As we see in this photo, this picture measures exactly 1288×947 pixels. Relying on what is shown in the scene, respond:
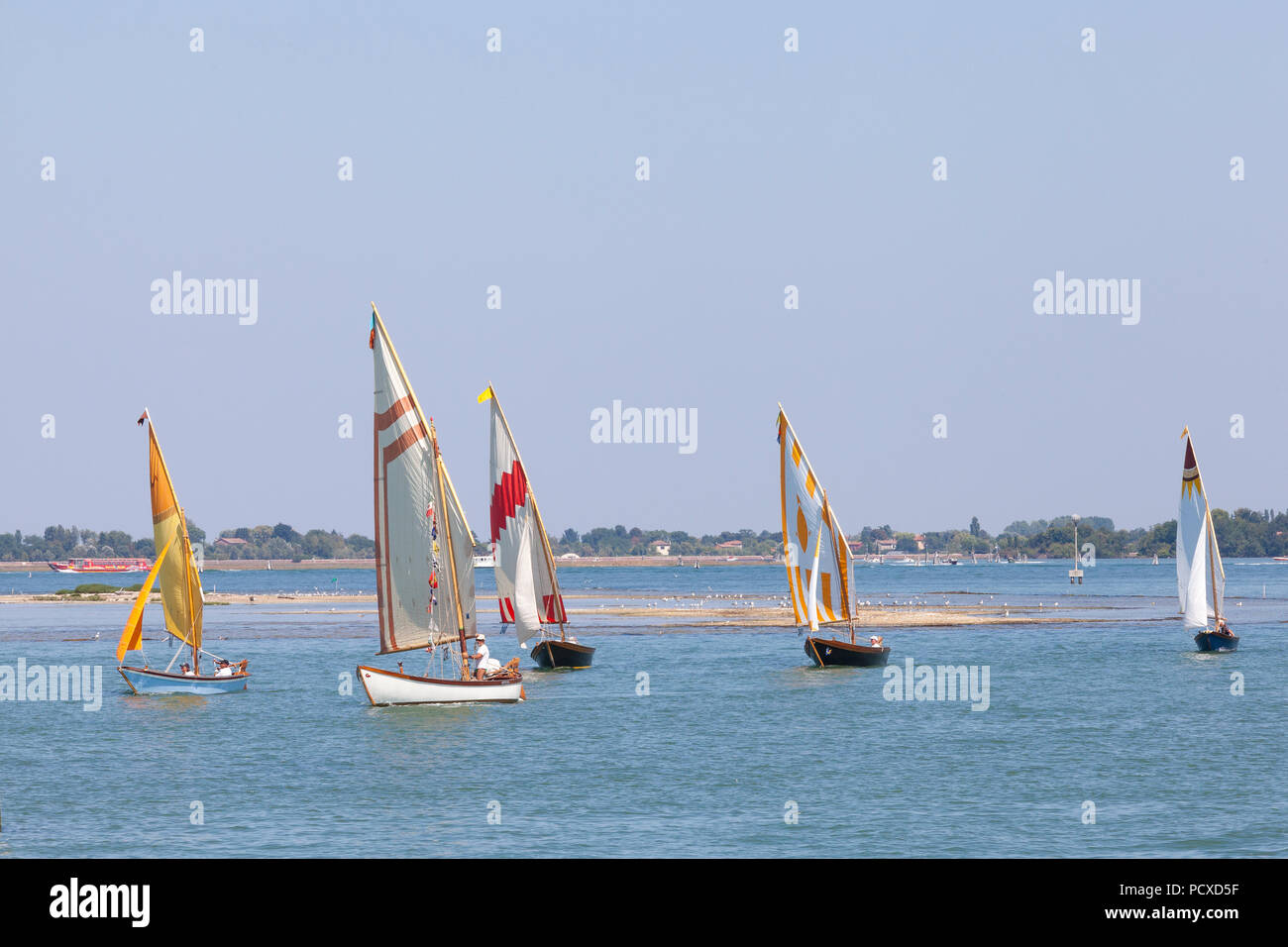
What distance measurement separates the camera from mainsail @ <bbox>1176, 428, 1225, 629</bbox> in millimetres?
78062

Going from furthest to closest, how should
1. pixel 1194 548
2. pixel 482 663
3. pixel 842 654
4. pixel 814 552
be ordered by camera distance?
1. pixel 1194 548
2. pixel 842 654
3. pixel 814 552
4. pixel 482 663

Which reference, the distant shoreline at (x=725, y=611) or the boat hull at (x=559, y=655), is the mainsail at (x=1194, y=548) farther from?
the boat hull at (x=559, y=655)

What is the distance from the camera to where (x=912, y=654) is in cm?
8412

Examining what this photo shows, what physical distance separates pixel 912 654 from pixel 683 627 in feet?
107

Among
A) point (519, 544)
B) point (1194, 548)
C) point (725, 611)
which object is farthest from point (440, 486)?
point (725, 611)

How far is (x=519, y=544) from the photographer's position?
73.4 meters

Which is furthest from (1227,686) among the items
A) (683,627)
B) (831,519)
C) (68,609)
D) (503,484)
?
(68,609)

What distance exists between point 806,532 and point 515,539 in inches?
595

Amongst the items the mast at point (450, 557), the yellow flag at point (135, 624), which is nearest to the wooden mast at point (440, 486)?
the mast at point (450, 557)

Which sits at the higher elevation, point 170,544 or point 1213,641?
point 170,544
